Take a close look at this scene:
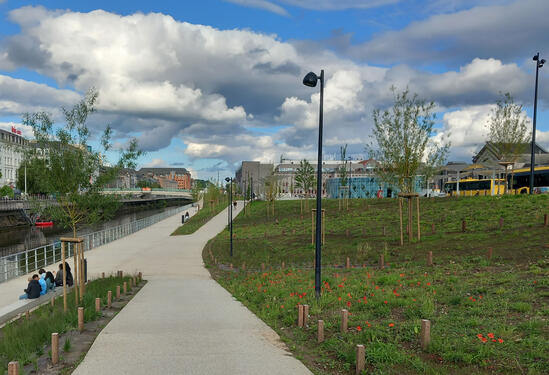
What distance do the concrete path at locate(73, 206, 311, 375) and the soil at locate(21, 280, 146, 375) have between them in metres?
0.18

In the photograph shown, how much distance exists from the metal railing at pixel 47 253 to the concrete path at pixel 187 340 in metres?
8.81

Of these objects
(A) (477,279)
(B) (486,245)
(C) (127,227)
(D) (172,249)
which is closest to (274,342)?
(A) (477,279)

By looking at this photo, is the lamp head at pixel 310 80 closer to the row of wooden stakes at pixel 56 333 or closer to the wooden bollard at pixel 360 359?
the wooden bollard at pixel 360 359

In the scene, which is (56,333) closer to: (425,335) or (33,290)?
(425,335)

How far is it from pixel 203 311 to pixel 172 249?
60.3 ft

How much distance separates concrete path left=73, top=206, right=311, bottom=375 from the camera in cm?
604

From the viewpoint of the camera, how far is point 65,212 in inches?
617

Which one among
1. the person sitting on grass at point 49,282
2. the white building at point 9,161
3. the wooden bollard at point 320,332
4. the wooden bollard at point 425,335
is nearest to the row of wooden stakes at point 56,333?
the person sitting on grass at point 49,282

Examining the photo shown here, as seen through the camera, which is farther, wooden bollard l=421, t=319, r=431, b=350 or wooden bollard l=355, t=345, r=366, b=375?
wooden bollard l=421, t=319, r=431, b=350

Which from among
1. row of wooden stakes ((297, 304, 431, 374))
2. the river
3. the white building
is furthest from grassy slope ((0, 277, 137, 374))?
the white building

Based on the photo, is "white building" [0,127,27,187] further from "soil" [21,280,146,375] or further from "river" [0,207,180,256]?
"soil" [21,280,146,375]

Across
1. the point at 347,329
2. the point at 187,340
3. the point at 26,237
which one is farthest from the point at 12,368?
the point at 26,237

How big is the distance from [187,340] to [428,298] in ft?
16.8

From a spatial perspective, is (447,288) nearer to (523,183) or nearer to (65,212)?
(65,212)
